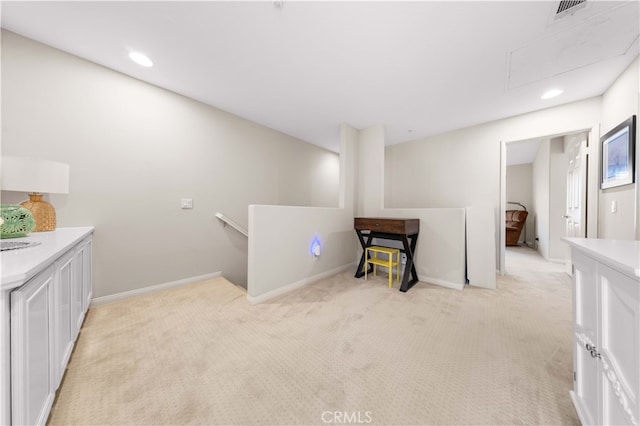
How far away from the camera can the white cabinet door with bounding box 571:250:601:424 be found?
32.8 inches

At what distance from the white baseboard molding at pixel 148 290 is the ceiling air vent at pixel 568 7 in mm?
4035

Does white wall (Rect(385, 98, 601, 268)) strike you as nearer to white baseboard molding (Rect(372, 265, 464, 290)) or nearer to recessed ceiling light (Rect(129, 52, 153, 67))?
white baseboard molding (Rect(372, 265, 464, 290))

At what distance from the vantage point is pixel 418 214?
291cm

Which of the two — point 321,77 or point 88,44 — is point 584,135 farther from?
point 88,44

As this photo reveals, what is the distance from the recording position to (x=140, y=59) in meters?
1.95

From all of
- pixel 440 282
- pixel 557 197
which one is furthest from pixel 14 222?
pixel 557 197

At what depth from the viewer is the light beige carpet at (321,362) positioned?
1021mm

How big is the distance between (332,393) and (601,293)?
1.23 m

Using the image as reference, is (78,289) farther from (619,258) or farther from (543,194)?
(543,194)

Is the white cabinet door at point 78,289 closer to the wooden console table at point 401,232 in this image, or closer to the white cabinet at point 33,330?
the white cabinet at point 33,330

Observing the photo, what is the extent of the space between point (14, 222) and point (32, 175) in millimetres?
496

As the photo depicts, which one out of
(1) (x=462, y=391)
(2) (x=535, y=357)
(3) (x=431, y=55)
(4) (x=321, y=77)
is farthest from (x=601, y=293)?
(4) (x=321, y=77)

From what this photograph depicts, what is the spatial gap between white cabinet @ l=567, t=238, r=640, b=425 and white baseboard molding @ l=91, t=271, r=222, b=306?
10.6ft

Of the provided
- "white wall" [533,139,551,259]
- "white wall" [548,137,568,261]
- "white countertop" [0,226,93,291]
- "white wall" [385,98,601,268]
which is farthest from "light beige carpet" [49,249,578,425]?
"white wall" [533,139,551,259]
